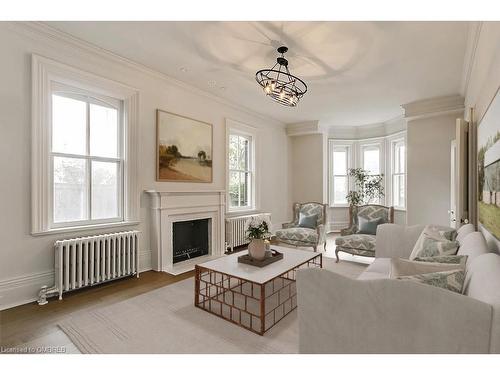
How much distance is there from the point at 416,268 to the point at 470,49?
→ 273 cm

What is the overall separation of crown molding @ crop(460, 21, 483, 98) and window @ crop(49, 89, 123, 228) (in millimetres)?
3980

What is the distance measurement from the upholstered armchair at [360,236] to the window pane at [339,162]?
2946 mm

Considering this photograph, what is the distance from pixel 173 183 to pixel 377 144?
541 centimetres

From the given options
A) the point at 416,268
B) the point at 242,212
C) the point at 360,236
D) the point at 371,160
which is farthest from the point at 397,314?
the point at 371,160

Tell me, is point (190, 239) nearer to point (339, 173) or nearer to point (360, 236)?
point (360, 236)

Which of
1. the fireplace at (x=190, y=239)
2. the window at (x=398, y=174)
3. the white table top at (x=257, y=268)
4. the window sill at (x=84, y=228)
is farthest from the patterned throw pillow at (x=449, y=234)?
the window at (x=398, y=174)

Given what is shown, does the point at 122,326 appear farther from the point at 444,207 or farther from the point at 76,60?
the point at 444,207

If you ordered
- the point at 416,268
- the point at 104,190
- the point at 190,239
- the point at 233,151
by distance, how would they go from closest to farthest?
1. the point at 416,268
2. the point at 104,190
3. the point at 190,239
4. the point at 233,151

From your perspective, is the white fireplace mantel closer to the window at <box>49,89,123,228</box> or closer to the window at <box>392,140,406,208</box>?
the window at <box>49,89,123,228</box>

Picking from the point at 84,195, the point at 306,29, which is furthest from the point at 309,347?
the point at 84,195

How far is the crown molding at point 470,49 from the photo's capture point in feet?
7.84

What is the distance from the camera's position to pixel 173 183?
155 inches

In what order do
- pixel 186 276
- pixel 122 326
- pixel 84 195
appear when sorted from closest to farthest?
1. pixel 122 326
2. pixel 84 195
3. pixel 186 276

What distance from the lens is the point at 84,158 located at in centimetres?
309
